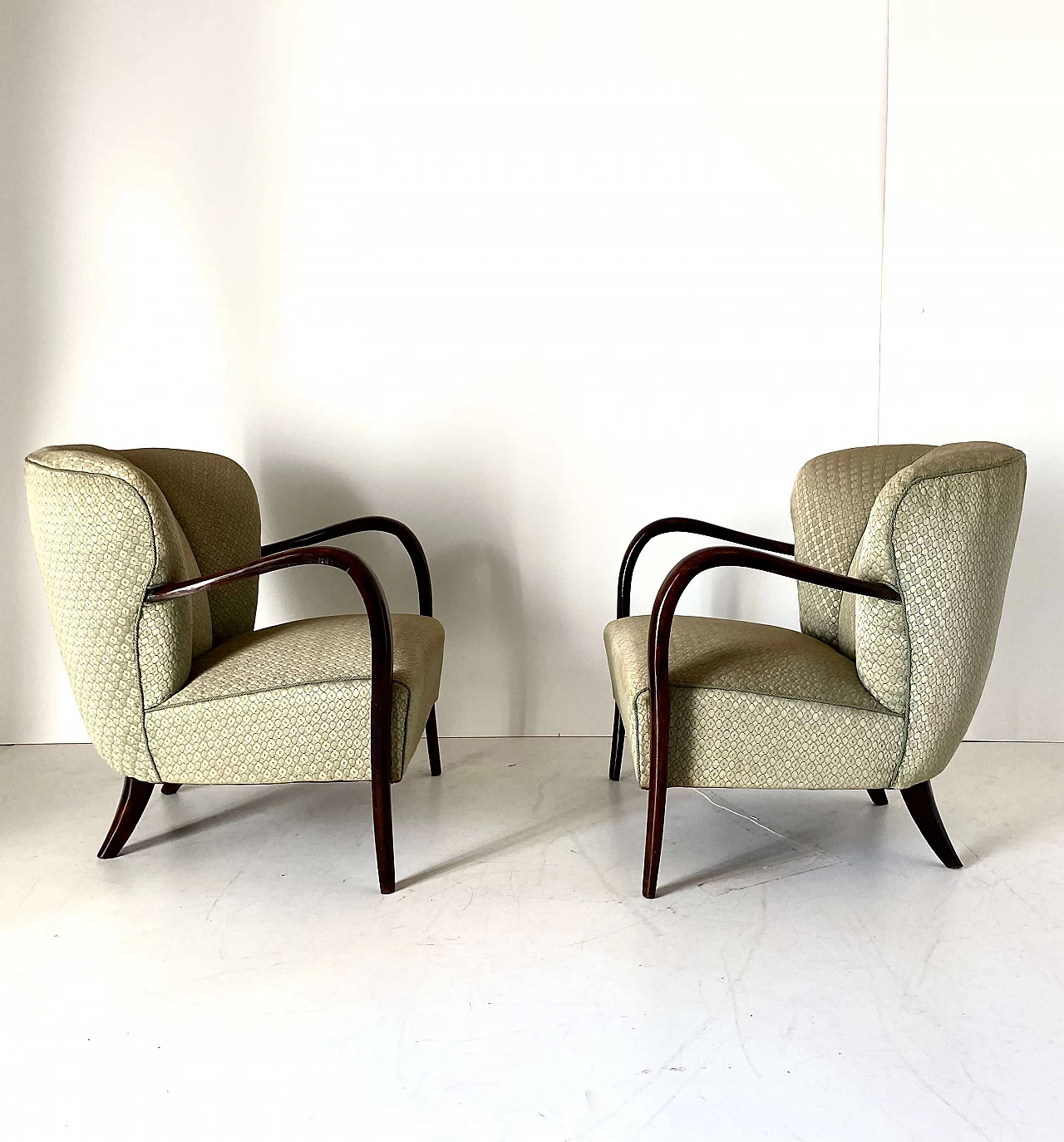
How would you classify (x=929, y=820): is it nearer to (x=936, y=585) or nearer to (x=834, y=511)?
(x=936, y=585)

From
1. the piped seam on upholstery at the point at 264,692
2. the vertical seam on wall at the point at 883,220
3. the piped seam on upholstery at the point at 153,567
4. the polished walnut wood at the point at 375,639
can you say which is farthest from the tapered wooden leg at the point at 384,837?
the vertical seam on wall at the point at 883,220

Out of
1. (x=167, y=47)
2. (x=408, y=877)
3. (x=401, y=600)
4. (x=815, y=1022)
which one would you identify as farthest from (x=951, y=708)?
(x=167, y=47)

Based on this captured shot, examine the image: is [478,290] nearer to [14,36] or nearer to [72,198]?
[72,198]

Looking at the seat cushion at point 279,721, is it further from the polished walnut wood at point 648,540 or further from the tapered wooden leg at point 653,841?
the polished walnut wood at point 648,540

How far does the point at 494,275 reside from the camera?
2.69m

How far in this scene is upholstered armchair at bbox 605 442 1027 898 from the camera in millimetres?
1771

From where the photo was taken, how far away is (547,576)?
2.82m

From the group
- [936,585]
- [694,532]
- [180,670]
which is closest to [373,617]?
[180,670]

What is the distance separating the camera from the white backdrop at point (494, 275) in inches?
103

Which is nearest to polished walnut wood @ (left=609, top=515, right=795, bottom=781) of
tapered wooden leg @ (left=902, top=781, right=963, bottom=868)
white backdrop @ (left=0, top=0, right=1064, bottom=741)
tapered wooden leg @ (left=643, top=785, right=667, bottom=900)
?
white backdrop @ (left=0, top=0, right=1064, bottom=741)

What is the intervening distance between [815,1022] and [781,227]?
6.78 ft

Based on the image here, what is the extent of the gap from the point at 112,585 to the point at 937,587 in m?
1.57

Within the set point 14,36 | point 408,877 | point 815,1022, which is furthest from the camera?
point 14,36

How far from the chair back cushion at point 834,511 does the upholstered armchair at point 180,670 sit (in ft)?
3.18
